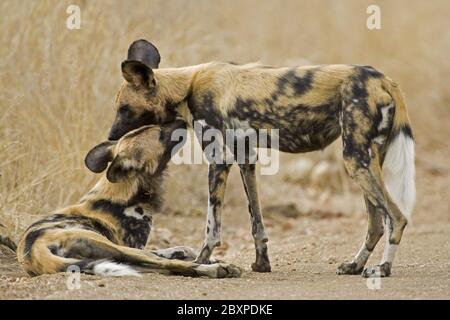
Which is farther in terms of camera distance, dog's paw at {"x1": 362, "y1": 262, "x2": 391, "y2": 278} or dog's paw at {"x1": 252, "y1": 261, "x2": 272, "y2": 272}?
dog's paw at {"x1": 252, "y1": 261, "x2": 272, "y2": 272}

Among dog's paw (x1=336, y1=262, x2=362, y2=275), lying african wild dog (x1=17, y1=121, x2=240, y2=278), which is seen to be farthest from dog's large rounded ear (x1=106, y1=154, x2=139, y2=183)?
dog's paw (x1=336, y1=262, x2=362, y2=275)

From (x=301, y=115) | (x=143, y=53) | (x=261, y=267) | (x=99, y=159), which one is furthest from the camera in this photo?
(x=143, y=53)

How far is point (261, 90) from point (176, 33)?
2.89m

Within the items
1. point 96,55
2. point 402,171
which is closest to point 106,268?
point 402,171

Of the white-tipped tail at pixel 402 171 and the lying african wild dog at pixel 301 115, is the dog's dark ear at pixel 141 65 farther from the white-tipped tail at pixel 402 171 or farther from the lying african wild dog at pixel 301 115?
the white-tipped tail at pixel 402 171

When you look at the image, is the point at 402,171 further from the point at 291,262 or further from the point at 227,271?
the point at 291,262

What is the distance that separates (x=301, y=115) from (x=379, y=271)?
901mm

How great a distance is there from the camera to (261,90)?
496cm

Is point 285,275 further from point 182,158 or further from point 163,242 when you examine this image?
point 182,158

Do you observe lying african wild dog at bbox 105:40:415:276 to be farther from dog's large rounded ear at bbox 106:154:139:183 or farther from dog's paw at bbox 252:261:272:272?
dog's large rounded ear at bbox 106:154:139:183

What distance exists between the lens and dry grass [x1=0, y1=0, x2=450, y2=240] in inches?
239

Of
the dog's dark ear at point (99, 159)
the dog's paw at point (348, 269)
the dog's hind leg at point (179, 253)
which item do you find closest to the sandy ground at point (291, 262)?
the dog's paw at point (348, 269)

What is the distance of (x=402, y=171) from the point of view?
15.5 ft

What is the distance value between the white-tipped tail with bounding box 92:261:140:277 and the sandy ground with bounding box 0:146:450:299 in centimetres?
7
